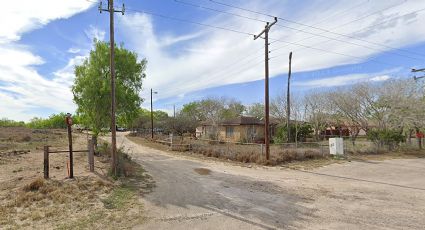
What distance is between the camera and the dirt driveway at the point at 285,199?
7.29m

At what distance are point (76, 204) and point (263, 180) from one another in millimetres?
7535

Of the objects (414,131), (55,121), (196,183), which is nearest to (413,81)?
(414,131)

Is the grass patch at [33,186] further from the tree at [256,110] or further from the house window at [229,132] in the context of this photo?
the tree at [256,110]

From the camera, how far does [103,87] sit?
2009 cm

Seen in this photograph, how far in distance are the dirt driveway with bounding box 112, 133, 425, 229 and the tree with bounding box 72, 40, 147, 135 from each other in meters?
7.92

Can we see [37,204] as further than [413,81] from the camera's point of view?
No

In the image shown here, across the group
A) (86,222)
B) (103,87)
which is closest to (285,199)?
(86,222)

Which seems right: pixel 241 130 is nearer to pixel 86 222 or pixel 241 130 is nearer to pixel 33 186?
pixel 33 186

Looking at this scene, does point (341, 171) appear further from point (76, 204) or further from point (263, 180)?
point (76, 204)

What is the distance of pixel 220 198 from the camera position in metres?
9.75

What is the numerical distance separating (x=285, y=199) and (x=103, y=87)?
48.1ft

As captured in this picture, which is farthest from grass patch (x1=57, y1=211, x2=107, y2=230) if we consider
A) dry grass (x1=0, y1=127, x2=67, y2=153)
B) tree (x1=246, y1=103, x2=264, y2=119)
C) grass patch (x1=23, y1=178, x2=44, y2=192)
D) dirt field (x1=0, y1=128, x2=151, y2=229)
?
tree (x1=246, y1=103, x2=264, y2=119)

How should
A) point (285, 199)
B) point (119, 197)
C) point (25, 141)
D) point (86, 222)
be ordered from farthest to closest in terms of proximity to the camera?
point (25, 141)
point (285, 199)
point (119, 197)
point (86, 222)

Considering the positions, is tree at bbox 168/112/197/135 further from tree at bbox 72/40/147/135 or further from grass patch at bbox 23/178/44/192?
grass patch at bbox 23/178/44/192
